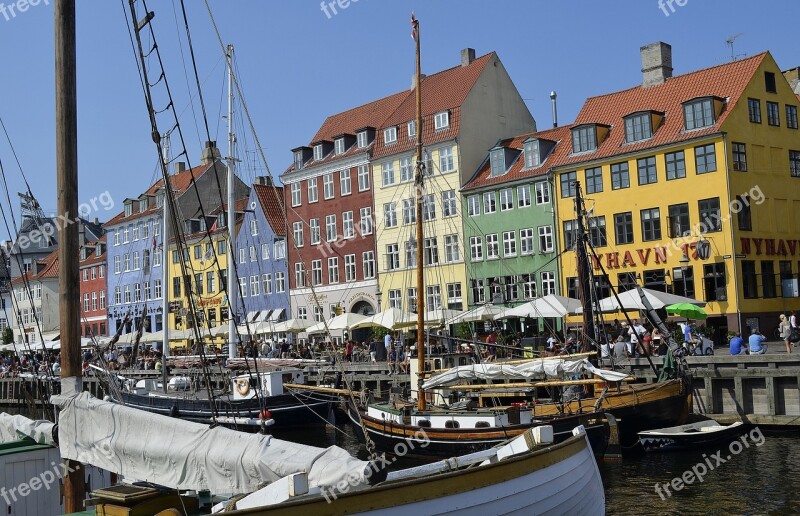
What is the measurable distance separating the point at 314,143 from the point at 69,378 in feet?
175

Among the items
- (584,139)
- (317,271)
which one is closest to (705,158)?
(584,139)

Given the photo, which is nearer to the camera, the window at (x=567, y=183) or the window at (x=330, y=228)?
the window at (x=567, y=183)

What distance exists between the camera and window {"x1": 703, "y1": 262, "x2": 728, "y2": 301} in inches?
1663

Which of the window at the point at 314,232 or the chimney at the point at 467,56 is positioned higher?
the chimney at the point at 467,56

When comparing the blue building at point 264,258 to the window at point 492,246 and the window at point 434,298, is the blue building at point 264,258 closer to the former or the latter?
A: the window at point 434,298

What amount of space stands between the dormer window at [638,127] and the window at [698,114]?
2.02 meters

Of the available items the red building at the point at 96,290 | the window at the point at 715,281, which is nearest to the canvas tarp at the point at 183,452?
the window at the point at 715,281

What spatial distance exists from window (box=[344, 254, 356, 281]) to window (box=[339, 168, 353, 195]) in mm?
4228

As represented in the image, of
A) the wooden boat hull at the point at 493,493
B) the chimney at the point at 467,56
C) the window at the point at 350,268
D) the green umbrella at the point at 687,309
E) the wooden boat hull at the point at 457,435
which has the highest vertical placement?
the chimney at the point at 467,56

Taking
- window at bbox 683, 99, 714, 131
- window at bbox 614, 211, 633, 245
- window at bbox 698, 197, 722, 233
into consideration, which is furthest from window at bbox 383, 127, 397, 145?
window at bbox 698, 197, 722, 233

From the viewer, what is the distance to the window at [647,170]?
4550 centimetres

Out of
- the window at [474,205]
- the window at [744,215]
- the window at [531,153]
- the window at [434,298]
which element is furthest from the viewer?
the window at [434,298]

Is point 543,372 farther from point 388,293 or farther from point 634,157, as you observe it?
point 388,293

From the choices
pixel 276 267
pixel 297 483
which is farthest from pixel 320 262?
pixel 297 483
